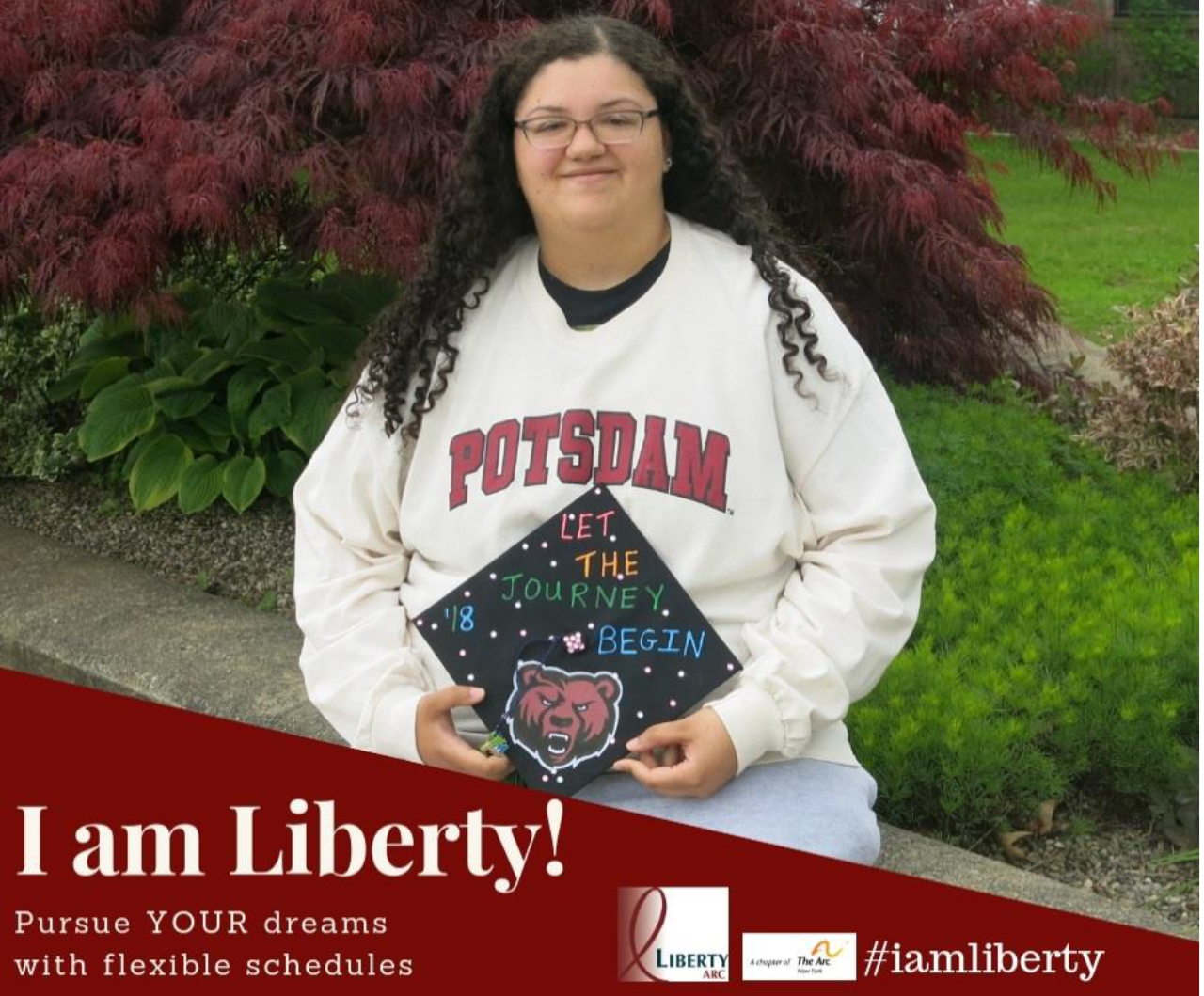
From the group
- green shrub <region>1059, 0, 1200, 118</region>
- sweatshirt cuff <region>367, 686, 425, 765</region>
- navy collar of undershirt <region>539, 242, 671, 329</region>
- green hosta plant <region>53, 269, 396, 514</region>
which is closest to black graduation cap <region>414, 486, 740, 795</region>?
sweatshirt cuff <region>367, 686, 425, 765</region>

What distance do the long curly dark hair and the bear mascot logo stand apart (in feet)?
1.44

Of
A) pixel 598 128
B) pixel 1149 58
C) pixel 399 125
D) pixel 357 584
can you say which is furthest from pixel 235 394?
pixel 1149 58

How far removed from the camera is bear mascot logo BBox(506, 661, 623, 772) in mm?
2277

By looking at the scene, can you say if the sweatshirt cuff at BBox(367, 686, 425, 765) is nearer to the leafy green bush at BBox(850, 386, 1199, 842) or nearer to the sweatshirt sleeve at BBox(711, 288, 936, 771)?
the sweatshirt sleeve at BBox(711, 288, 936, 771)

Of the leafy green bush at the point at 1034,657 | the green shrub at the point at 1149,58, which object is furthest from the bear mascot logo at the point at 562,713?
the green shrub at the point at 1149,58

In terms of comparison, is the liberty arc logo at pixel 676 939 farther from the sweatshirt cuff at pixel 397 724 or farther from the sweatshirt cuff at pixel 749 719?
the sweatshirt cuff at pixel 397 724

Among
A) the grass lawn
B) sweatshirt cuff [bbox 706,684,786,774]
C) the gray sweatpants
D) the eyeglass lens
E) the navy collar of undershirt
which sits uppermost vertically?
the eyeglass lens

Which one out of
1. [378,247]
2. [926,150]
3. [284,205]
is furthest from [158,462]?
[926,150]

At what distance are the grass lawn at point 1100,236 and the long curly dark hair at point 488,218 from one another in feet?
10.2

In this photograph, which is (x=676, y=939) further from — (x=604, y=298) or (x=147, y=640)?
(x=147, y=640)

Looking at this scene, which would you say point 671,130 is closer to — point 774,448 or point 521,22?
point 774,448

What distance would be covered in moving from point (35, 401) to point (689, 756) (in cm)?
382

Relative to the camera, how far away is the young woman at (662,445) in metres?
2.28

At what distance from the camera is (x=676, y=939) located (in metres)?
2.29
